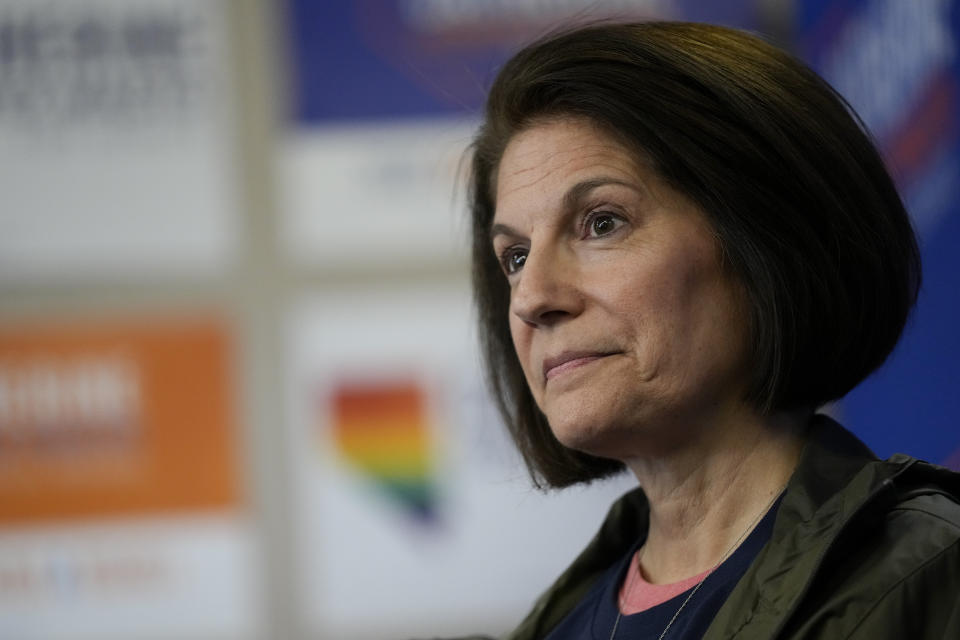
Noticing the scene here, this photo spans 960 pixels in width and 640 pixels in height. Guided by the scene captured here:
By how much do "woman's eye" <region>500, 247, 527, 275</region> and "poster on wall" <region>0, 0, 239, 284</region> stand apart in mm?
2394

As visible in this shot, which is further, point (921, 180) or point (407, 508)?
point (407, 508)

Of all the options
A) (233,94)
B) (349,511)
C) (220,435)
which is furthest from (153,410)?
(233,94)

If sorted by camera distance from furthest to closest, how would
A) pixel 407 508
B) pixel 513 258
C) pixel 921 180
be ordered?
pixel 407 508 → pixel 921 180 → pixel 513 258

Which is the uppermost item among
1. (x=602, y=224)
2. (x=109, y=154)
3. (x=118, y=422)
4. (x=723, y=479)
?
(x=602, y=224)

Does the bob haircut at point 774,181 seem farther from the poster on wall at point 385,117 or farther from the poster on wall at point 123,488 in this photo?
the poster on wall at point 123,488

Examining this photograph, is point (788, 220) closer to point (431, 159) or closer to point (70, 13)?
point (431, 159)

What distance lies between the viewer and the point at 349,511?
3.64 meters

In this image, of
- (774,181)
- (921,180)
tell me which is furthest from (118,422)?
(774,181)

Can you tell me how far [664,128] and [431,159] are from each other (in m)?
2.46

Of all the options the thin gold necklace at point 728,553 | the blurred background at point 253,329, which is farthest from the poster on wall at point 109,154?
the thin gold necklace at point 728,553

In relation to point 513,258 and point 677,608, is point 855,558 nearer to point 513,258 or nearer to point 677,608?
point 677,608

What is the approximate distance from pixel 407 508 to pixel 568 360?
7.79 feet

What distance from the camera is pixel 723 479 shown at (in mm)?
1322

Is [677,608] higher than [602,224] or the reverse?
the reverse
